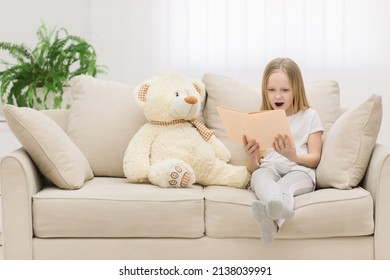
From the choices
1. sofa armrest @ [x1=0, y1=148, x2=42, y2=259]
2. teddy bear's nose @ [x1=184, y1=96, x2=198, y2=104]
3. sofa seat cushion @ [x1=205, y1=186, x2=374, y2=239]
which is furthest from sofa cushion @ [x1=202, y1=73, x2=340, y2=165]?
sofa armrest @ [x1=0, y1=148, x2=42, y2=259]

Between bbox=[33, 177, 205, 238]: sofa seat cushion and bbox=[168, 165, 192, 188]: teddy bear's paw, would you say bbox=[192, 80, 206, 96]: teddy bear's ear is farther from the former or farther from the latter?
bbox=[33, 177, 205, 238]: sofa seat cushion

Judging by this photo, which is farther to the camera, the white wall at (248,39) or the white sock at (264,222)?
the white wall at (248,39)

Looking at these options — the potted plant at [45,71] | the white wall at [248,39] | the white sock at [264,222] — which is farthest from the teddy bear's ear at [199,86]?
the white wall at [248,39]

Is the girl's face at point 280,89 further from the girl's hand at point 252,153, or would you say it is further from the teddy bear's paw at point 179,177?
the teddy bear's paw at point 179,177

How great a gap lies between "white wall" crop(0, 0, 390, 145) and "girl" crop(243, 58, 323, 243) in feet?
4.54

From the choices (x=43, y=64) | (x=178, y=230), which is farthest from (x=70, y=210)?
(x=43, y=64)

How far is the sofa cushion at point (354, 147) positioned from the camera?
92.6 inches

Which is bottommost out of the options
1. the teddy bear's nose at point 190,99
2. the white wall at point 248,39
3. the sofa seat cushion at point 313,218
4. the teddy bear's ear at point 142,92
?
the sofa seat cushion at point 313,218

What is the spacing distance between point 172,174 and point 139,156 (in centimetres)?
21

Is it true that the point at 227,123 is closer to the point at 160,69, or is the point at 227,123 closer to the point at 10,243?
the point at 10,243

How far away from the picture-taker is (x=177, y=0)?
13.0 ft

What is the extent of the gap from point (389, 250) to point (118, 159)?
47.7 inches

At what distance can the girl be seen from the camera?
227 centimetres

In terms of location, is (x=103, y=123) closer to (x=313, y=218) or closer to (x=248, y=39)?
(x=313, y=218)
